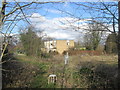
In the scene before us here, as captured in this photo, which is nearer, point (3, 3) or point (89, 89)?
point (3, 3)

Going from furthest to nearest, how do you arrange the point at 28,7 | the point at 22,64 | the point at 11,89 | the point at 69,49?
the point at 22,64 → the point at 69,49 → the point at 11,89 → the point at 28,7

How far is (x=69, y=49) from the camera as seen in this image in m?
2.10

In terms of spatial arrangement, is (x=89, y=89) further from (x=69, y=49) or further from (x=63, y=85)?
(x=69, y=49)

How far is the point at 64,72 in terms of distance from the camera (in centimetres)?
265

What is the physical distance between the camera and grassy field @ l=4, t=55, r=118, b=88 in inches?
80.4

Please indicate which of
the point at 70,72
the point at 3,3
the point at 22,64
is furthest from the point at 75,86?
the point at 3,3

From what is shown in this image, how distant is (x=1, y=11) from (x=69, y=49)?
133 centimetres

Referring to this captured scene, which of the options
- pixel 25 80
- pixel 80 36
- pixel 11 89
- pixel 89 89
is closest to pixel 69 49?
pixel 80 36

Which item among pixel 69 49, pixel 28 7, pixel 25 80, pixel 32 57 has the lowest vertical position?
pixel 25 80

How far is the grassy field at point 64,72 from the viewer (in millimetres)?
2041

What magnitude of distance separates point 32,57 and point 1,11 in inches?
47.2

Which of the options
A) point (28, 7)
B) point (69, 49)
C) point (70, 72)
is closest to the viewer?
point (28, 7)

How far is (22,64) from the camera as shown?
7.38 feet

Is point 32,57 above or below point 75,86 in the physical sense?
above
